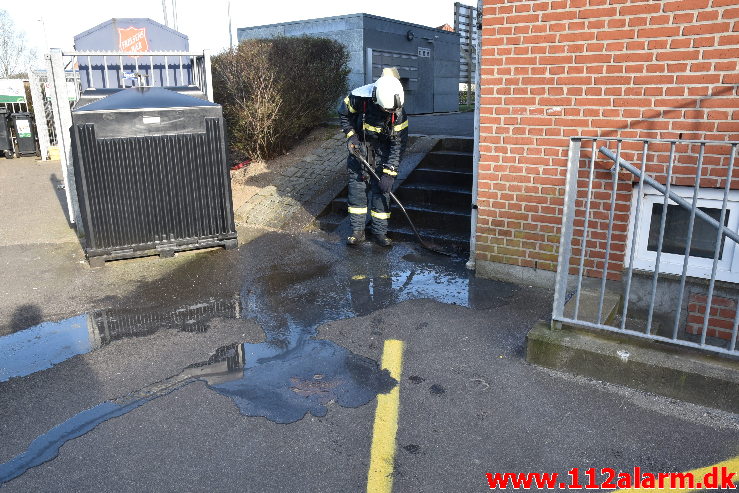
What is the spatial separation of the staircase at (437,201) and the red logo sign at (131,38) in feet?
14.4

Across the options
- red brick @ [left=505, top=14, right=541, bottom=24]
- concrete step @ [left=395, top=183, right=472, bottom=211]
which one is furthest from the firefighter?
red brick @ [left=505, top=14, right=541, bottom=24]

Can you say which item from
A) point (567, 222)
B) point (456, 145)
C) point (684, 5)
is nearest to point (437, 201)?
point (456, 145)

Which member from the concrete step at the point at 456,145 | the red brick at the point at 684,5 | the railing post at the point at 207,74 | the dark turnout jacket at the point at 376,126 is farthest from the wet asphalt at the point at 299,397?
the concrete step at the point at 456,145

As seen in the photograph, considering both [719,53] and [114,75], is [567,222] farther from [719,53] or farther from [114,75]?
[114,75]

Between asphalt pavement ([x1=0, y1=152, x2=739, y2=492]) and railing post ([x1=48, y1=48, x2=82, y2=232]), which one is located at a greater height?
railing post ([x1=48, y1=48, x2=82, y2=232])

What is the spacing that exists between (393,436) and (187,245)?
13.3 ft

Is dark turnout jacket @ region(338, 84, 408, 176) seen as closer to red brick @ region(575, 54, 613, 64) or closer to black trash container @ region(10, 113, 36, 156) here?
red brick @ region(575, 54, 613, 64)

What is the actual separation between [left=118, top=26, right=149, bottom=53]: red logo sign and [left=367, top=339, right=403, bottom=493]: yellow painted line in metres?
7.74

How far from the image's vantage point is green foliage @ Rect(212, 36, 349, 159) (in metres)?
9.48

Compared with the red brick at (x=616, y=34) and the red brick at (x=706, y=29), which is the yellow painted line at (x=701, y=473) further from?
the red brick at (x=616, y=34)

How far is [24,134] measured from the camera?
605 inches

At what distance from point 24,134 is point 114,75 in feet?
29.8

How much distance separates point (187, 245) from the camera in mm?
6355

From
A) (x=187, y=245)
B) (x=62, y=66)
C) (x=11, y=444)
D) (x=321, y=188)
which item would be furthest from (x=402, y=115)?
(x=11, y=444)
